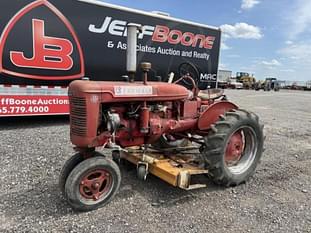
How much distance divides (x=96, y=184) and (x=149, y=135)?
3.12 ft

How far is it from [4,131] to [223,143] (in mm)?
5162

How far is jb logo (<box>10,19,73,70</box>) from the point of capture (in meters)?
6.36

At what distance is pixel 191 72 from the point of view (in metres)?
4.69

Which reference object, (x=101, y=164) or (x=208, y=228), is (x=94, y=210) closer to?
(x=101, y=164)

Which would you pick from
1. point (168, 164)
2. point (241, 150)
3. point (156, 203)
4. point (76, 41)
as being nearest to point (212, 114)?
point (241, 150)

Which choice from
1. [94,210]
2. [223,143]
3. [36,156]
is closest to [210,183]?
[223,143]

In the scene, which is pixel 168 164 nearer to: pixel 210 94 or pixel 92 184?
pixel 92 184

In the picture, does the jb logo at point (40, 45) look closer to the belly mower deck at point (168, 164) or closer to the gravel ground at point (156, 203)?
the gravel ground at point (156, 203)

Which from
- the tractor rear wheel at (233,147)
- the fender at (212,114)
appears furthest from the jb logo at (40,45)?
the tractor rear wheel at (233,147)

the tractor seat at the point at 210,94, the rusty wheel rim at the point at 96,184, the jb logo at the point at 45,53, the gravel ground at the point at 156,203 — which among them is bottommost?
the gravel ground at the point at 156,203

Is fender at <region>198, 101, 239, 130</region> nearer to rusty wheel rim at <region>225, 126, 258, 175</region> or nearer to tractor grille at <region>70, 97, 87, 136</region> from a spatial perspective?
rusty wheel rim at <region>225, 126, 258, 175</region>

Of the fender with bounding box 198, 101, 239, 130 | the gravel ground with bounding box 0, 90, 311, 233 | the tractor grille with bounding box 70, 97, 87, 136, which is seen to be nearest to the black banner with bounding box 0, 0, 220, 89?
the fender with bounding box 198, 101, 239, 130

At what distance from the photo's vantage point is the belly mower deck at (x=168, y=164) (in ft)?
10.7

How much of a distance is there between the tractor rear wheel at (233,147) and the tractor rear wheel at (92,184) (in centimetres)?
123
